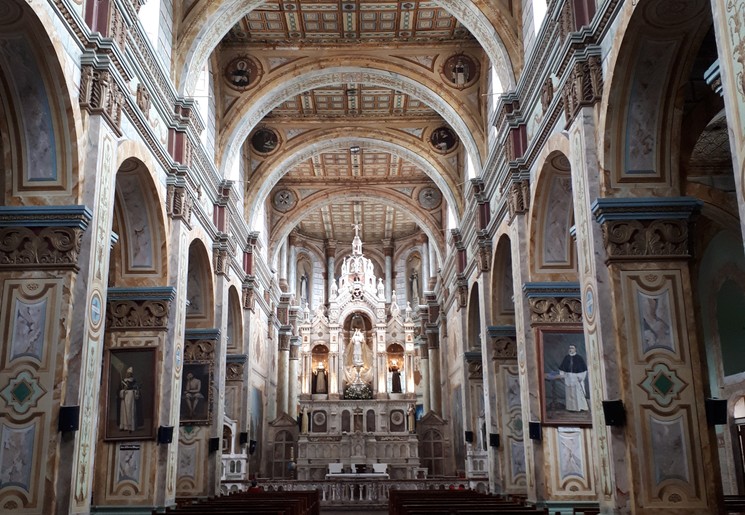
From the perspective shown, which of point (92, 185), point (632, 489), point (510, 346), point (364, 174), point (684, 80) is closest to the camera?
point (632, 489)

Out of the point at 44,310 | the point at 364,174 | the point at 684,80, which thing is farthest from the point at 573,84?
the point at 364,174

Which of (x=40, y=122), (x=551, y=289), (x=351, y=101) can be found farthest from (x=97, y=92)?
(x=351, y=101)

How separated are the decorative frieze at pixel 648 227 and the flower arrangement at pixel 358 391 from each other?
87.6 feet

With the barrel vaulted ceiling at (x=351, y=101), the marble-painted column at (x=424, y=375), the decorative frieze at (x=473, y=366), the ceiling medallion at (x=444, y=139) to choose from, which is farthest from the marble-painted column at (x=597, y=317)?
the marble-painted column at (x=424, y=375)

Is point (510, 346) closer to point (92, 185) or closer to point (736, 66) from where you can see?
point (92, 185)

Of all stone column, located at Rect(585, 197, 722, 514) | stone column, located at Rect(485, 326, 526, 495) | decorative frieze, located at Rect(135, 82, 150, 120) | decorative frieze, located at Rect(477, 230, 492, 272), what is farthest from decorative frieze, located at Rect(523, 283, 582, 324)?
decorative frieze, located at Rect(135, 82, 150, 120)

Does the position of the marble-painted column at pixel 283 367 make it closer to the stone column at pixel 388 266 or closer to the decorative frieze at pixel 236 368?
the stone column at pixel 388 266

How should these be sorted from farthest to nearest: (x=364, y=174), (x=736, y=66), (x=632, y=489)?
(x=364, y=174) → (x=632, y=489) → (x=736, y=66)

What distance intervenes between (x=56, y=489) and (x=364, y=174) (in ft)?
78.4

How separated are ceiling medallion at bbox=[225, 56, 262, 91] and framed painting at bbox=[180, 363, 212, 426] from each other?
853 centimetres

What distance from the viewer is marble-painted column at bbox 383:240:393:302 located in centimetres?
4056

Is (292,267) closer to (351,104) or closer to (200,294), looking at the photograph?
(351,104)

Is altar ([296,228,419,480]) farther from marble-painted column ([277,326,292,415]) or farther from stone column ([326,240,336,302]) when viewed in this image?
marble-painted column ([277,326,292,415])

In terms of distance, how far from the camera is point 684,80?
1008cm
